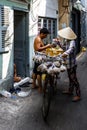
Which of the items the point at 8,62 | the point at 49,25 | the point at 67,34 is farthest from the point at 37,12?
the point at 67,34

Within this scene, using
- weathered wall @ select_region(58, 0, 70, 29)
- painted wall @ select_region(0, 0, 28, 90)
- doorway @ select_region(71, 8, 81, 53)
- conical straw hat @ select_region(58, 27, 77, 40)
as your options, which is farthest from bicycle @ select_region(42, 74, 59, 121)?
doorway @ select_region(71, 8, 81, 53)

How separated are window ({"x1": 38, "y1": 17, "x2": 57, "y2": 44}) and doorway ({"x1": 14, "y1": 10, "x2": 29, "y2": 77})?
1.74m

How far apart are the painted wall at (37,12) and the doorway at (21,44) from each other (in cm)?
26

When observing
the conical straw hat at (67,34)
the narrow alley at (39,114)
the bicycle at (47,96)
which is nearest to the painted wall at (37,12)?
the narrow alley at (39,114)

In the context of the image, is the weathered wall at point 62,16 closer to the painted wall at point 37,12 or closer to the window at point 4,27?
the painted wall at point 37,12

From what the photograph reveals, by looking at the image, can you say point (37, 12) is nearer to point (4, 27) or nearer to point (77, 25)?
point (4, 27)

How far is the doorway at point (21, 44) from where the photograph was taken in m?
11.7

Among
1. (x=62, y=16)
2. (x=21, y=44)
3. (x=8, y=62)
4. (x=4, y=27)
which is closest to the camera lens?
(x=4, y=27)

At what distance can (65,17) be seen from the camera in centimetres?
1783

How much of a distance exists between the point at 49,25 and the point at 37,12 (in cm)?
→ 255

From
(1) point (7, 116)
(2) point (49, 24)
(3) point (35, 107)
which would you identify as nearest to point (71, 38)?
(3) point (35, 107)

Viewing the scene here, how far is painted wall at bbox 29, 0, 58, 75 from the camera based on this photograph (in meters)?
12.1

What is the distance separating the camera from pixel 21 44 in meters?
11.9

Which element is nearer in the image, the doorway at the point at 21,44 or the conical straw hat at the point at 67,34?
the conical straw hat at the point at 67,34
